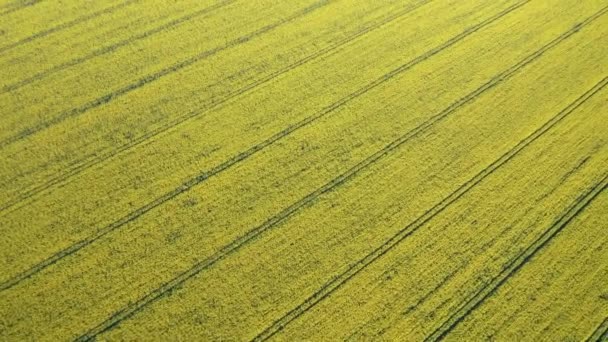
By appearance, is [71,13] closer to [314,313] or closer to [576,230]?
[314,313]

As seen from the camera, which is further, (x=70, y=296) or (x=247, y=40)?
(x=247, y=40)

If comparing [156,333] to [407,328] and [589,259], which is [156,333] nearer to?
[407,328]

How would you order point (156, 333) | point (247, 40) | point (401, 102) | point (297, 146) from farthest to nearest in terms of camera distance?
point (247, 40), point (401, 102), point (297, 146), point (156, 333)

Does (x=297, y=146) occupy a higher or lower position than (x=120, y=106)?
lower

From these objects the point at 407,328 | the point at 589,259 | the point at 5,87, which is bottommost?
the point at 589,259

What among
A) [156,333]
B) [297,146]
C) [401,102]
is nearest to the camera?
[156,333]

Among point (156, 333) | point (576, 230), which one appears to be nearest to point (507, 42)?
point (576, 230)

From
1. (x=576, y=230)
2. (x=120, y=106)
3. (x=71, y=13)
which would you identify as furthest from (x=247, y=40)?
(x=576, y=230)
